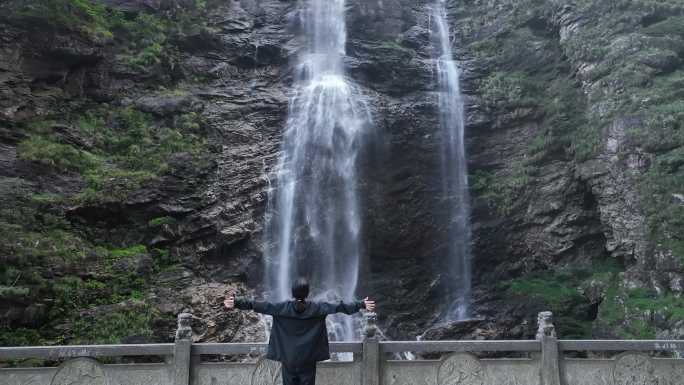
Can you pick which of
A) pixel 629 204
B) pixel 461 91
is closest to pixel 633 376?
pixel 629 204

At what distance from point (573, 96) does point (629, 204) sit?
19.4 feet

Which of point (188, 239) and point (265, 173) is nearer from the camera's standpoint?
point (188, 239)

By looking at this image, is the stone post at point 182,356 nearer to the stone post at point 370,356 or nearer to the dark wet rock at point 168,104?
the stone post at point 370,356

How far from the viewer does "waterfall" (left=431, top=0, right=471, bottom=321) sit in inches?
760

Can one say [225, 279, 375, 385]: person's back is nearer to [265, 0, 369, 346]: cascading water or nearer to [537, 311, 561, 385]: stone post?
[537, 311, 561, 385]: stone post

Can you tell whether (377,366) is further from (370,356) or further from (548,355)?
(548,355)

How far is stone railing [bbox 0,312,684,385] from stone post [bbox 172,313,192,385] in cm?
1

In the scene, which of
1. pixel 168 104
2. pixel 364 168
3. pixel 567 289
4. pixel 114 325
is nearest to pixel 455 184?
pixel 364 168

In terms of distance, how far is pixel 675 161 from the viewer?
15.9 meters

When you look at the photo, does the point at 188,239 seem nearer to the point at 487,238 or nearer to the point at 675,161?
the point at 487,238

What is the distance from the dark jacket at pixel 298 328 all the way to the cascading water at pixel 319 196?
11487 millimetres

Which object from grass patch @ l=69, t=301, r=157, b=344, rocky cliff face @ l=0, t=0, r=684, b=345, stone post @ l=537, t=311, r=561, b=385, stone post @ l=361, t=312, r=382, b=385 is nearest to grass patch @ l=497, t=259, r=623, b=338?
rocky cliff face @ l=0, t=0, r=684, b=345

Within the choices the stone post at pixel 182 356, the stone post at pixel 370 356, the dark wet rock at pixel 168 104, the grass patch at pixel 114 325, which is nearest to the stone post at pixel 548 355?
the stone post at pixel 370 356

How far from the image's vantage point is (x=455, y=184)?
20953mm
